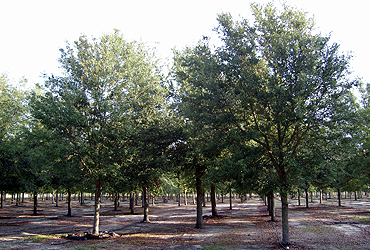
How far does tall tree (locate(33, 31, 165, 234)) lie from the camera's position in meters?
15.2

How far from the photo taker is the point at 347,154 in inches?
536

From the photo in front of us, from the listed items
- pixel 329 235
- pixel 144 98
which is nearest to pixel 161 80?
pixel 144 98

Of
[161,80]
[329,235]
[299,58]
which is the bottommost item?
[329,235]

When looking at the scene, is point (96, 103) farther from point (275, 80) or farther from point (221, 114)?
point (275, 80)

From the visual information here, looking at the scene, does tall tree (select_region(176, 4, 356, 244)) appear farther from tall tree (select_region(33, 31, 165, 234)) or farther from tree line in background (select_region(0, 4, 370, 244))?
tall tree (select_region(33, 31, 165, 234))

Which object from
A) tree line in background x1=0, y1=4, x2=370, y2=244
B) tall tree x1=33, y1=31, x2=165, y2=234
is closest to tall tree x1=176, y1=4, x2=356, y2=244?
tree line in background x1=0, y1=4, x2=370, y2=244

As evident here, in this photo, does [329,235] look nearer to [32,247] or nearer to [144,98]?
[144,98]

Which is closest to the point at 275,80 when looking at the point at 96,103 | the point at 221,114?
the point at 221,114

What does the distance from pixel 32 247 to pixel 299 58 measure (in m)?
16.7

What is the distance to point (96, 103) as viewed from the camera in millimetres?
15844

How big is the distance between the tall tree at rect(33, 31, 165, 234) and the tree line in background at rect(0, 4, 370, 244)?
0.07m

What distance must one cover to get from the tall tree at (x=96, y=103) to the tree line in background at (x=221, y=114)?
73mm

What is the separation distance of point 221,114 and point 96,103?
24.8 ft

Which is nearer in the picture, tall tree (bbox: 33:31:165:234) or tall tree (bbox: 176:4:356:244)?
tall tree (bbox: 176:4:356:244)
